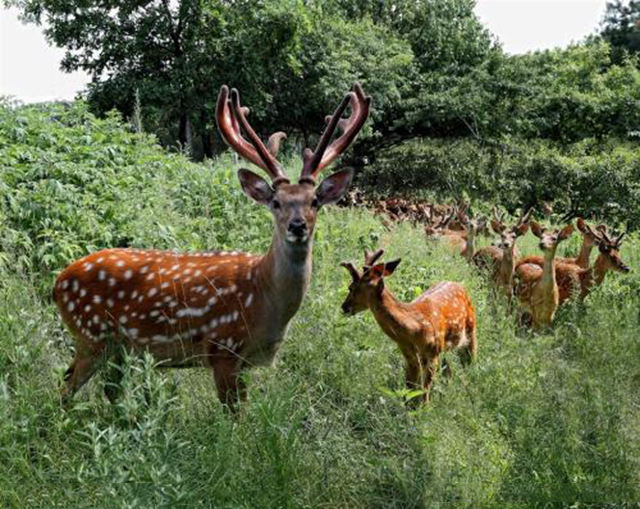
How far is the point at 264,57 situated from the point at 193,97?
2053mm

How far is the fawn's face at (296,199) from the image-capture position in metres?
4.08

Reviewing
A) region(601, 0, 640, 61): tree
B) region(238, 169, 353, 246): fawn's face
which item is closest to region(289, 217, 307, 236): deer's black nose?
region(238, 169, 353, 246): fawn's face

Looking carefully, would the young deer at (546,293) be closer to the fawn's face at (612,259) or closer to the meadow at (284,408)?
the meadow at (284,408)

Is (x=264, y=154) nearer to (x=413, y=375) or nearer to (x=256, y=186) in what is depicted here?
(x=256, y=186)

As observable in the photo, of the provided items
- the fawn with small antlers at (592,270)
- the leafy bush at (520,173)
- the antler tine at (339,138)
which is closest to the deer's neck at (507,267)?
the fawn with small antlers at (592,270)

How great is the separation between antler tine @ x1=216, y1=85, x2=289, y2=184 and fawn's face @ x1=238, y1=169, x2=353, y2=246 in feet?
0.41

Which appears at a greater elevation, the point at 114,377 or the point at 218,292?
the point at 218,292

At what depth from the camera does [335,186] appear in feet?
14.9

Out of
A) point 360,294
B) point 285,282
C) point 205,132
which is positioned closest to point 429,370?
point 360,294

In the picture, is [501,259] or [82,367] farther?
[501,259]

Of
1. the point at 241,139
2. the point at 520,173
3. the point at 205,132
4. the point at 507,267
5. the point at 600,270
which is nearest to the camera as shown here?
the point at 241,139

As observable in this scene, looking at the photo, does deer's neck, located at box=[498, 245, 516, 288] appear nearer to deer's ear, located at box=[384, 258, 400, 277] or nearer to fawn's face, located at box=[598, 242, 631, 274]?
fawn's face, located at box=[598, 242, 631, 274]

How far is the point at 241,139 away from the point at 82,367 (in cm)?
163

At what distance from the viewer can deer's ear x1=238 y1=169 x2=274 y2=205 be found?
4.45m
